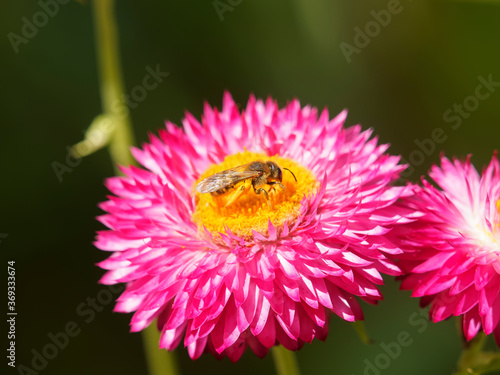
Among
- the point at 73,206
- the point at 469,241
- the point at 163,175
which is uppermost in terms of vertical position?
the point at 73,206

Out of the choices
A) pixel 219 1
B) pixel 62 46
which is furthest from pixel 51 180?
pixel 219 1

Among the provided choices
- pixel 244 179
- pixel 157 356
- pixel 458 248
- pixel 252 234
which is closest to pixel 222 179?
pixel 244 179

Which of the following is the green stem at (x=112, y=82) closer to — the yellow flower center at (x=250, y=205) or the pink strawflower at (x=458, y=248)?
the yellow flower center at (x=250, y=205)

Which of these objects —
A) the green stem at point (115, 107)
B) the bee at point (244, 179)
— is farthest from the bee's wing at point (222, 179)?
the green stem at point (115, 107)

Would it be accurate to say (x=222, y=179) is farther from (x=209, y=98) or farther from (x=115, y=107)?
(x=209, y=98)

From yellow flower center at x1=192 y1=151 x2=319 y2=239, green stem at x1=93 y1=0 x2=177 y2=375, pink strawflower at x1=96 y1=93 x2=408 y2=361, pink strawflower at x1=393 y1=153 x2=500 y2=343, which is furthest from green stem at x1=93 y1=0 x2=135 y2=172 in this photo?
pink strawflower at x1=393 y1=153 x2=500 y2=343

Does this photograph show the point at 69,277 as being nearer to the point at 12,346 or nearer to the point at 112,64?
the point at 12,346
